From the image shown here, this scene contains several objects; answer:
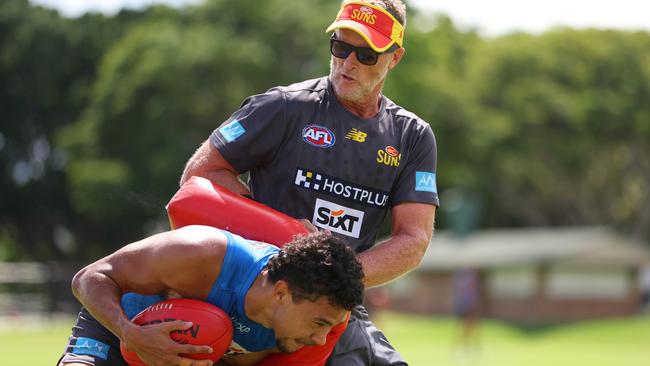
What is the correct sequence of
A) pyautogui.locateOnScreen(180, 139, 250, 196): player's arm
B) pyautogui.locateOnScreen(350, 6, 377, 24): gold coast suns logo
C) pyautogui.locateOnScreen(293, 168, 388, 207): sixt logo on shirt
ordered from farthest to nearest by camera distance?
1. pyautogui.locateOnScreen(350, 6, 377, 24): gold coast suns logo
2. pyautogui.locateOnScreen(293, 168, 388, 207): sixt logo on shirt
3. pyautogui.locateOnScreen(180, 139, 250, 196): player's arm

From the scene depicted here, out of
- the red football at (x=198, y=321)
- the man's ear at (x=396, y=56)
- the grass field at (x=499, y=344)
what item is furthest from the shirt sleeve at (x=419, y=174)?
the grass field at (x=499, y=344)

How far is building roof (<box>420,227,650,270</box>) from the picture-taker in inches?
1960

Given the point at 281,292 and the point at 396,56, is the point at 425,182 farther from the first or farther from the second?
the point at 281,292

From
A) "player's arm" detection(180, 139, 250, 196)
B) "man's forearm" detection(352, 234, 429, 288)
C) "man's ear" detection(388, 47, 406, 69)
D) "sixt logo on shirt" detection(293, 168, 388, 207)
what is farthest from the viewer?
"man's ear" detection(388, 47, 406, 69)

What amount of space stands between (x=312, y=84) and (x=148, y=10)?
49617 mm

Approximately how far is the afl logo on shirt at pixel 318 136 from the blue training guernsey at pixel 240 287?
3.36ft

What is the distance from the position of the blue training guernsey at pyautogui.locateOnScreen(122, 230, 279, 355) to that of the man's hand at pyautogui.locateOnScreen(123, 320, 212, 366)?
27 centimetres

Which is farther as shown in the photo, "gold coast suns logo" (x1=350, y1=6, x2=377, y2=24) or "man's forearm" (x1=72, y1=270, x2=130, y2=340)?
"gold coast suns logo" (x1=350, y1=6, x2=377, y2=24)

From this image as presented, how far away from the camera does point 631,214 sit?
62219mm

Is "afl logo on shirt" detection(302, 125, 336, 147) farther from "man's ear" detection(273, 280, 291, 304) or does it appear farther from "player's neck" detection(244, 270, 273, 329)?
"man's ear" detection(273, 280, 291, 304)

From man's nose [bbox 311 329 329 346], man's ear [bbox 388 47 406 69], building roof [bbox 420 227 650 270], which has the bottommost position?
man's nose [bbox 311 329 329 346]

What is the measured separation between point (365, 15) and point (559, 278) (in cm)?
4569

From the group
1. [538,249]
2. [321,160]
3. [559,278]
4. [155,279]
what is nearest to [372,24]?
[321,160]

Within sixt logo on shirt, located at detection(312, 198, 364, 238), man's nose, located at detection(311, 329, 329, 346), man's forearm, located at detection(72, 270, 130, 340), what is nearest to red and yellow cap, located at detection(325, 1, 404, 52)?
sixt logo on shirt, located at detection(312, 198, 364, 238)
